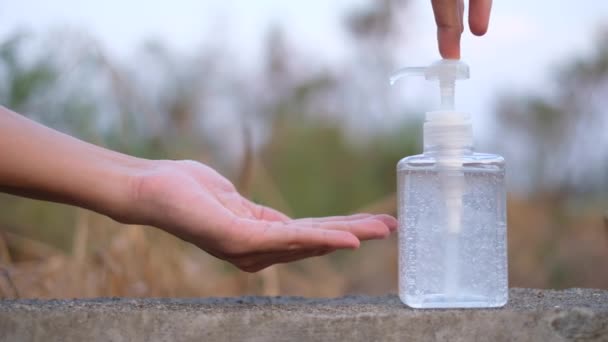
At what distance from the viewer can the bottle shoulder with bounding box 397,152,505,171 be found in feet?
5.32

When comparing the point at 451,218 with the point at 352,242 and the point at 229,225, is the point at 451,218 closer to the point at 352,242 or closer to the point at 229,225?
the point at 352,242

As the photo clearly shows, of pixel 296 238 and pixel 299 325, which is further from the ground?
pixel 296 238

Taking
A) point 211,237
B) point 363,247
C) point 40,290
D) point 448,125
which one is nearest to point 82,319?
point 211,237

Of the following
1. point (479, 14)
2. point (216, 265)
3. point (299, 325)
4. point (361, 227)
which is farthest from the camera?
point (216, 265)

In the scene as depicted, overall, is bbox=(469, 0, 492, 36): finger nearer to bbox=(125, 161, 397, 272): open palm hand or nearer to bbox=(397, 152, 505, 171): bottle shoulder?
bbox=(397, 152, 505, 171): bottle shoulder

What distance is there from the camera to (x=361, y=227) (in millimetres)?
1596

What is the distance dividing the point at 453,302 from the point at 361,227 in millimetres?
231

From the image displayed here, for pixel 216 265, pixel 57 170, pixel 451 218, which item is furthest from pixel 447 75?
pixel 216 265

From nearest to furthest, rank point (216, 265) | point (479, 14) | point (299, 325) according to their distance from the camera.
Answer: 1. point (299, 325)
2. point (479, 14)
3. point (216, 265)

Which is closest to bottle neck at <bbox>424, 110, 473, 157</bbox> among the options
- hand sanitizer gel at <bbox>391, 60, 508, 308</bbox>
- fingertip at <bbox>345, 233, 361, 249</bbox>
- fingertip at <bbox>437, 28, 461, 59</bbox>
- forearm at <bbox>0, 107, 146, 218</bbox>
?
hand sanitizer gel at <bbox>391, 60, 508, 308</bbox>

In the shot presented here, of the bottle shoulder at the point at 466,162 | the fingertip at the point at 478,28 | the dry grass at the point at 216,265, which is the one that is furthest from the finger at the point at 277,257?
the dry grass at the point at 216,265

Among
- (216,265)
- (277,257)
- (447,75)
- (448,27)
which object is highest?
(448,27)

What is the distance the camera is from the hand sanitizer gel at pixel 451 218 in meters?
1.59

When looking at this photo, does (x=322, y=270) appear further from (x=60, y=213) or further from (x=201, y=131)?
(x=201, y=131)
